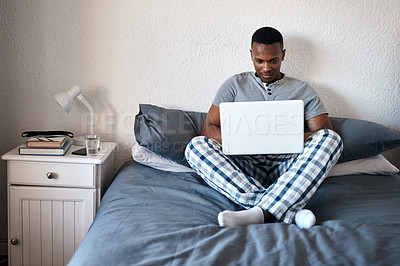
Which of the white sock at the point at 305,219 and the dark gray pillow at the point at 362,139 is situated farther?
the dark gray pillow at the point at 362,139

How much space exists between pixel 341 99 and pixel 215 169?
99 centimetres

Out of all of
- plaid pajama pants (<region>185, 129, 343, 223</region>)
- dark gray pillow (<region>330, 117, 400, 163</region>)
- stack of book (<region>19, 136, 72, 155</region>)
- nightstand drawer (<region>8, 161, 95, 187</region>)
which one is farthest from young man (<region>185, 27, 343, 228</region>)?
stack of book (<region>19, 136, 72, 155</region>)

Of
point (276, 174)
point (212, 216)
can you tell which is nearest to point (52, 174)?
point (212, 216)

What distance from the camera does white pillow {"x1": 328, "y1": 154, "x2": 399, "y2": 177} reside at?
203cm

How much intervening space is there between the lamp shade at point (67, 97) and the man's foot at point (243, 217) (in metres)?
0.96

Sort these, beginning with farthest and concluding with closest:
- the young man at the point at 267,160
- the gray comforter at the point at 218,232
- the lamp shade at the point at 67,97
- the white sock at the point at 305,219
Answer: the lamp shade at the point at 67,97
the young man at the point at 267,160
the white sock at the point at 305,219
the gray comforter at the point at 218,232

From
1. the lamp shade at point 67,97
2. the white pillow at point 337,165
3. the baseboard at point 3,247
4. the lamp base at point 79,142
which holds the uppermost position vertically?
the lamp shade at point 67,97

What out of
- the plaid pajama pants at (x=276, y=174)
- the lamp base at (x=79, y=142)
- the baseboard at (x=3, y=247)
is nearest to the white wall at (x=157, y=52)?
the baseboard at (x=3, y=247)

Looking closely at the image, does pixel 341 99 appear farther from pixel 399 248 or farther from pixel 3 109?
pixel 3 109

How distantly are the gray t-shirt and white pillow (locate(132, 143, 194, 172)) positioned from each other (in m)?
0.35

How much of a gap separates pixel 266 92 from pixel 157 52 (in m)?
0.60

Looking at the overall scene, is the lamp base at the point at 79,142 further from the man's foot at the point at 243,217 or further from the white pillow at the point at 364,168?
the white pillow at the point at 364,168

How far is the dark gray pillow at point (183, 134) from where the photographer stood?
2.00 m

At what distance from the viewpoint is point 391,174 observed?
2.08m
